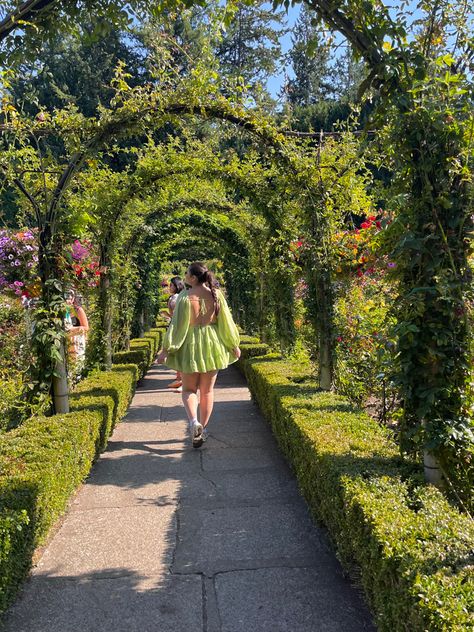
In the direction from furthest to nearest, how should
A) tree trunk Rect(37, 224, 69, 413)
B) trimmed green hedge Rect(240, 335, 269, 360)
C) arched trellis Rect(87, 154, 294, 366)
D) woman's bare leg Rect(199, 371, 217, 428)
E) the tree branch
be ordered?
trimmed green hedge Rect(240, 335, 269, 360) → arched trellis Rect(87, 154, 294, 366) → woman's bare leg Rect(199, 371, 217, 428) → tree trunk Rect(37, 224, 69, 413) → the tree branch

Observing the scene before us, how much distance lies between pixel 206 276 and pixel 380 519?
129 inches

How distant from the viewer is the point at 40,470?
295 centimetres

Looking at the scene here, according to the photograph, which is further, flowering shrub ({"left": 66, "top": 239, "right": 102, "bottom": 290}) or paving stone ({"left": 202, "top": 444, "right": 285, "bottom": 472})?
flowering shrub ({"left": 66, "top": 239, "right": 102, "bottom": 290})

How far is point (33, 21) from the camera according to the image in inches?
113

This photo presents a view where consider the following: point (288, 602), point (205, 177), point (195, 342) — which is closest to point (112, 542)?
point (288, 602)

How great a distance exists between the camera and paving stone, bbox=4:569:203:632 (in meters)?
Answer: 2.31

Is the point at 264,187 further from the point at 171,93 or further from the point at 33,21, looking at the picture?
the point at 33,21

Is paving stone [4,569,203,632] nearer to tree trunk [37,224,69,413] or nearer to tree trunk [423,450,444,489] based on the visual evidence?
tree trunk [423,450,444,489]

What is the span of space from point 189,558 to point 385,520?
4.11 ft

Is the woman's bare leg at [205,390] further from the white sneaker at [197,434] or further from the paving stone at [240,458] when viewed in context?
the paving stone at [240,458]

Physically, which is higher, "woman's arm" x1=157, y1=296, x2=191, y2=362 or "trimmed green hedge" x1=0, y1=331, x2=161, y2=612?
"woman's arm" x1=157, y1=296, x2=191, y2=362

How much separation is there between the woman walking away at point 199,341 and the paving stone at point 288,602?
2.23 meters

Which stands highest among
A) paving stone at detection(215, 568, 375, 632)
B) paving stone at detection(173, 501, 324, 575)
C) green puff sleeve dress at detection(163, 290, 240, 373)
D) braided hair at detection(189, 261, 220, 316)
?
braided hair at detection(189, 261, 220, 316)

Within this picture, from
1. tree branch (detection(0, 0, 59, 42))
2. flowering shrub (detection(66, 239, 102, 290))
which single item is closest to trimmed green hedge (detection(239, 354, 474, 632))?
flowering shrub (detection(66, 239, 102, 290))
